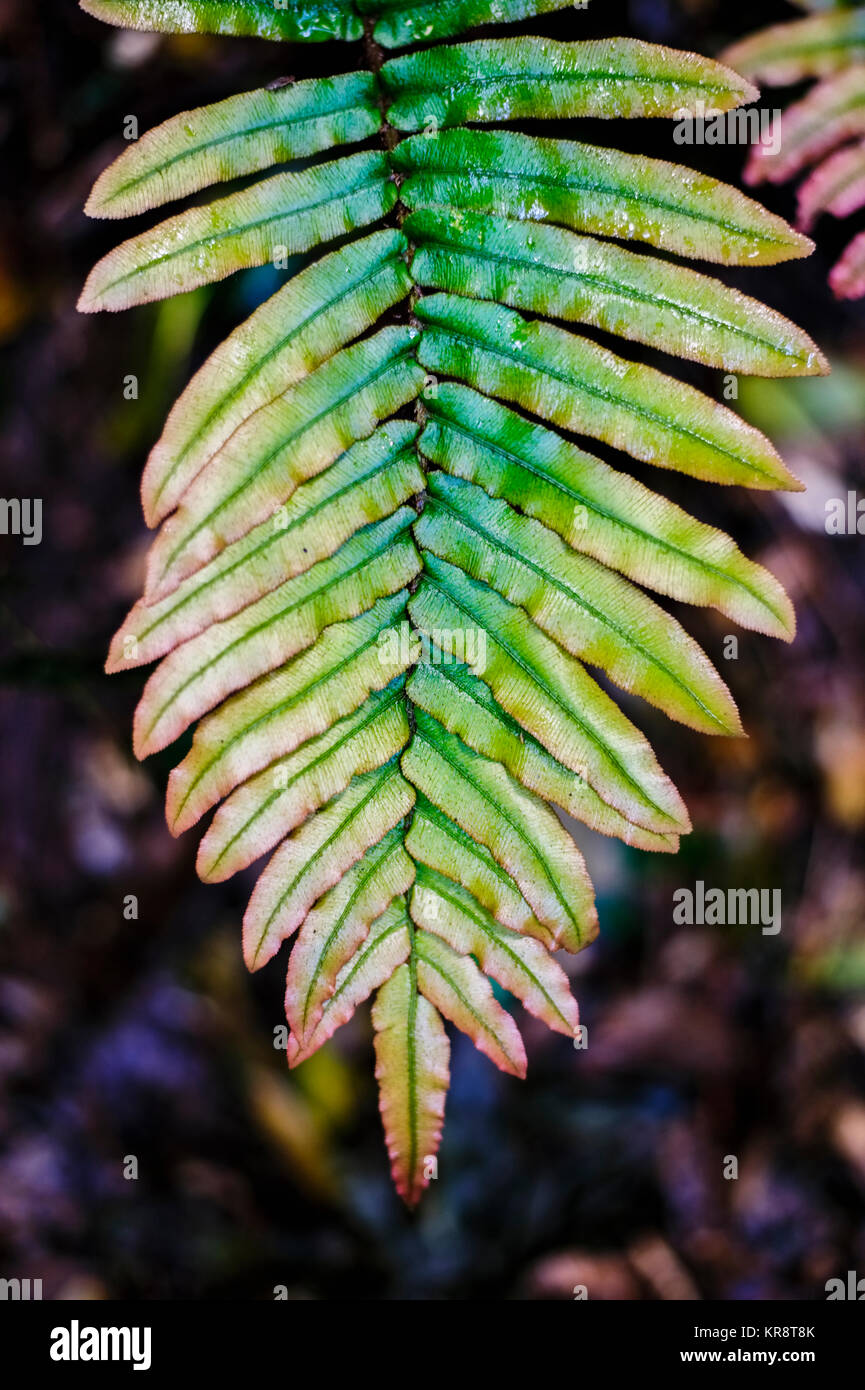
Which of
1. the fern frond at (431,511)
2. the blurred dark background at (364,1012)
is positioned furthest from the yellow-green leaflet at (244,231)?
the blurred dark background at (364,1012)

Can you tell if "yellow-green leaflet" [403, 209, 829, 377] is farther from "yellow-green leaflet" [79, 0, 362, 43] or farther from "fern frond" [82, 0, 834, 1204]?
"yellow-green leaflet" [79, 0, 362, 43]

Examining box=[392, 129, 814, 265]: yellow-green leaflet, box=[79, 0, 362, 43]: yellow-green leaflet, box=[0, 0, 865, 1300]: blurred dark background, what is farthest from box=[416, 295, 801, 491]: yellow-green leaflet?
box=[0, 0, 865, 1300]: blurred dark background

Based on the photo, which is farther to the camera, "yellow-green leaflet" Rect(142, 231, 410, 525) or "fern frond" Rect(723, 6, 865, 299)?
"fern frond" Rect(723, 6, 865, 299)

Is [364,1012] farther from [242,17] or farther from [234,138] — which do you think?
[242,17]

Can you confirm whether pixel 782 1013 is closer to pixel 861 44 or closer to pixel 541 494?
pixel 541 494

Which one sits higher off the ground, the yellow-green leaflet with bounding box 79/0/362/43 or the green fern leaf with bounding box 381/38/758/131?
the yellow-green leaflet with bounding box 79/0/362/43

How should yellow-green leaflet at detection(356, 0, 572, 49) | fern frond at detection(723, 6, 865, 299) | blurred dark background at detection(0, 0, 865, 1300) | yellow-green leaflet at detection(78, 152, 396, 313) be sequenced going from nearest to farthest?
1. yellow-green leaflet at detection(78, 152, 396, 313)
2. yellow-green leaflet at detection(356, 0, 572, 49)
3. fern frond at detection(723, 6, 865, 299)
4. blurred dark background at detection(0, 0, 865, 1300)

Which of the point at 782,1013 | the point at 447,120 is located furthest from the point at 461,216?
A: the point at 782,1013

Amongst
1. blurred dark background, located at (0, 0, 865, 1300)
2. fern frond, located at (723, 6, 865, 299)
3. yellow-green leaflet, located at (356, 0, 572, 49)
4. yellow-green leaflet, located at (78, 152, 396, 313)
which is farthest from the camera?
blurred dark background, located at (0, 0, 865, 1300)
